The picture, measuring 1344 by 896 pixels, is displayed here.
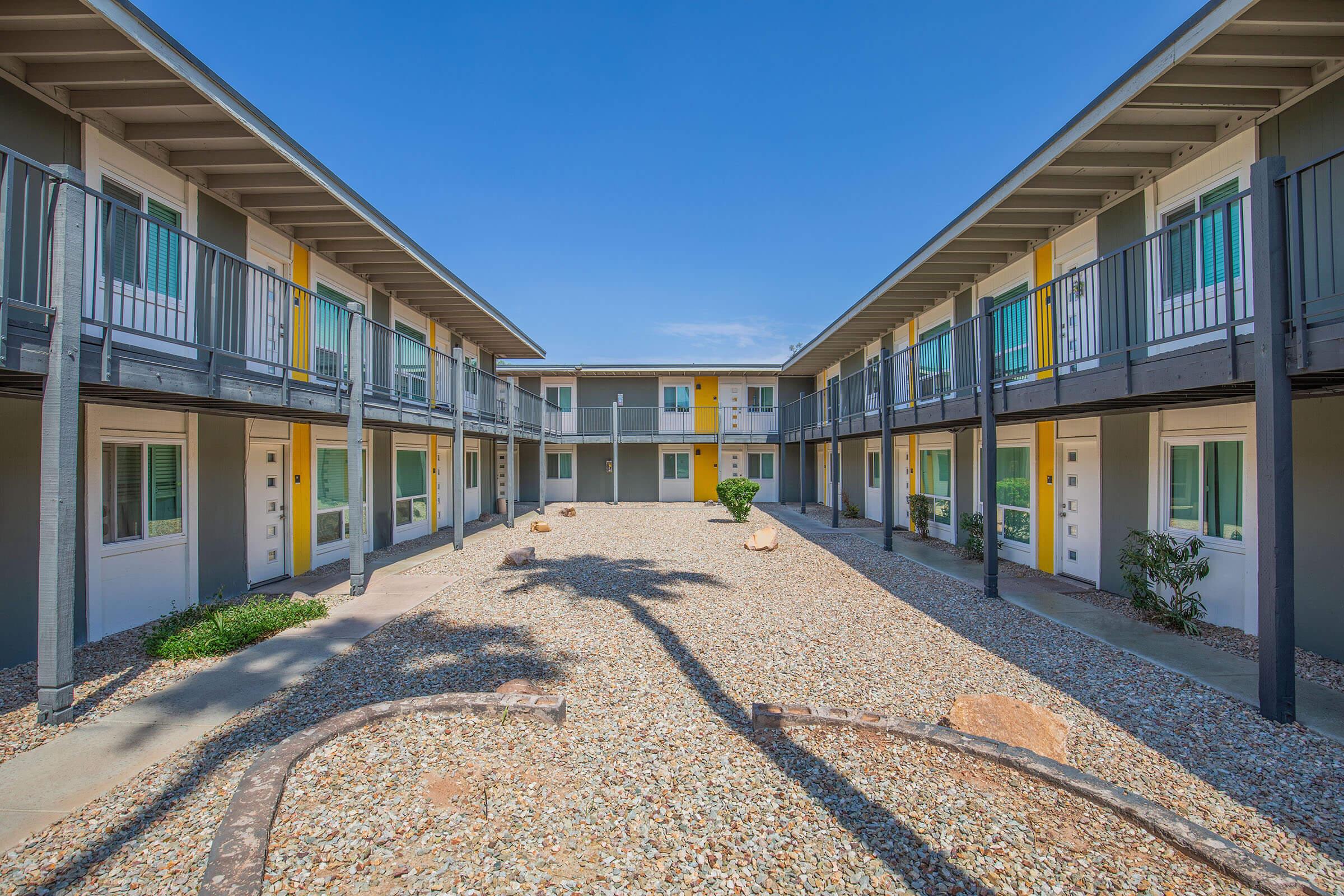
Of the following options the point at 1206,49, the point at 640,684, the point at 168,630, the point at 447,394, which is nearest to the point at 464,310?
the point at 447,394

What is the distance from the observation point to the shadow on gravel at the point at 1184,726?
3.25m

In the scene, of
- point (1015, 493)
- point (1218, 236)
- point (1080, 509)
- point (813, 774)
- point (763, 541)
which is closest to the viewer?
point (813, 774)

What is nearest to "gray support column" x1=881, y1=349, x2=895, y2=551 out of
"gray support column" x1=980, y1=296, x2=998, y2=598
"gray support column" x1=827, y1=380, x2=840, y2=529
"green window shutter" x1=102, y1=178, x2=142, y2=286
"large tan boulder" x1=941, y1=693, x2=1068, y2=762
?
"gray support column" x1=827, y1=380, x2=840, y2=529

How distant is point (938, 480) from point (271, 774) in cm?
1361

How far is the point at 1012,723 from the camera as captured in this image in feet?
12.7

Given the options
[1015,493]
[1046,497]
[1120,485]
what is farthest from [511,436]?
[1120,485]

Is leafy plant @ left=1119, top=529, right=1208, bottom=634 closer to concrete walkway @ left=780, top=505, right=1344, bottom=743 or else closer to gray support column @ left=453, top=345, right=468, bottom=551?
concrete walkway @ left=780, top=505, right=1344, bottom=743

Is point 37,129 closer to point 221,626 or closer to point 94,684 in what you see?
point 221,626

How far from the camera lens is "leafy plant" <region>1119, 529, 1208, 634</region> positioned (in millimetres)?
6484

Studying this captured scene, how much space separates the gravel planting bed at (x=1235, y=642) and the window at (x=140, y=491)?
1145 cm

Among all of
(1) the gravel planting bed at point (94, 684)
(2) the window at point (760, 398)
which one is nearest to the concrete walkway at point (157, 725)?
(1) the gravel planting bed at point (94, 684)

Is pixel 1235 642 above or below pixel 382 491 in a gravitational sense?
below

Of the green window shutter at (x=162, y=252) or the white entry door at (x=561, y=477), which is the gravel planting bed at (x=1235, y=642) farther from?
the white entry door at (x=561, y=477)

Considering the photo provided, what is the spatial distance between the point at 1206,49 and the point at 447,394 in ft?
41.9
